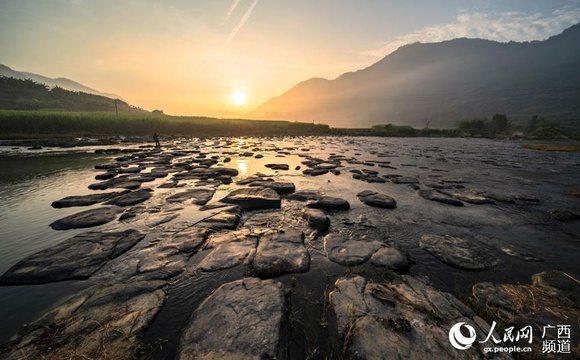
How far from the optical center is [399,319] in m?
3.59

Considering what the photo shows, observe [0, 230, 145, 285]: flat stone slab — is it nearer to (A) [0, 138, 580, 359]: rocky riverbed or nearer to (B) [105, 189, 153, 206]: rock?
(A) [0, 138, 580, 359]: rocky riverbed

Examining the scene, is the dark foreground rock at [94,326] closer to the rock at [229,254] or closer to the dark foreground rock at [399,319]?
the rock at [229,254]

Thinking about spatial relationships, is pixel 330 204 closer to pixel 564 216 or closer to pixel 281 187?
pixel 281 187

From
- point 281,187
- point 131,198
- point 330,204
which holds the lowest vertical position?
point 131,198

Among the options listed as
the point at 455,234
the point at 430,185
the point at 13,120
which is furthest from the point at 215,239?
the point at 13,120

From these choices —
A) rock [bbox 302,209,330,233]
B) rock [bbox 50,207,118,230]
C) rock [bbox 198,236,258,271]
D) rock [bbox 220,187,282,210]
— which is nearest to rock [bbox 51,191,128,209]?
rock [bbox 50,207,118,230]

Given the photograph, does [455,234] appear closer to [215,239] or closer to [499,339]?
[499,339]

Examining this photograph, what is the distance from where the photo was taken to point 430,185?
42.0ft

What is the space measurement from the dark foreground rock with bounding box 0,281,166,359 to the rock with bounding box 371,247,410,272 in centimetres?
463

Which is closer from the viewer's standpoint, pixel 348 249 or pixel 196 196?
pixel 348 249

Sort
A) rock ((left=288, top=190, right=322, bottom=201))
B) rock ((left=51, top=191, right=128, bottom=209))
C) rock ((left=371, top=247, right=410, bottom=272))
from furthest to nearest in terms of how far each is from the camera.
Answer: rock ((left=288, top=190, right=322, bottom=201))
rock ((left=51, top=191, right=128, bottom=209))
rock ((left=371, top=247, right=410, bottom=272))

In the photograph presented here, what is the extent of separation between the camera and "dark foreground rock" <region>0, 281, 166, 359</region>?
306 centimetres

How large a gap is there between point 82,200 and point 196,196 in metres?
4.37

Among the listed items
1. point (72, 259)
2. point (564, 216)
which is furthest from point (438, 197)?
point (72, 259)
